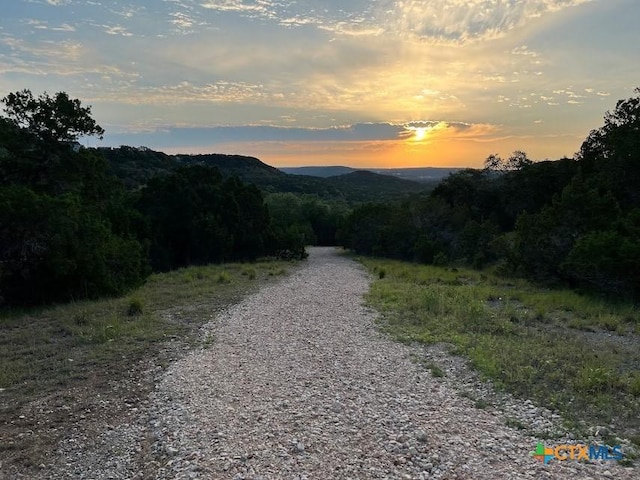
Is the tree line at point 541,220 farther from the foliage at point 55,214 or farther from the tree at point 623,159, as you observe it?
the foliage at point 55,214

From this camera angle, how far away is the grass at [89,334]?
982 cm

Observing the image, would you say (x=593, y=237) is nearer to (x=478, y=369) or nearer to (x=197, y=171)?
(x=478, y=369)

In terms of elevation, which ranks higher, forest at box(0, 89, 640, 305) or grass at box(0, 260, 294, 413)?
forest at box(0, 89, 640, 305)

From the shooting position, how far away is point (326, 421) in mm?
7336

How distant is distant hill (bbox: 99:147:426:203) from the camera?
7494 cm

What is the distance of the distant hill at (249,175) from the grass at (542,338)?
3256 cm

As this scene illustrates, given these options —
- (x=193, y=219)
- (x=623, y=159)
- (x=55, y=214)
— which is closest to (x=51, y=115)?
(x=55, y=214)

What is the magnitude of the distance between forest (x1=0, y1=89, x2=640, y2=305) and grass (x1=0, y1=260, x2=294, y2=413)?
1.96m

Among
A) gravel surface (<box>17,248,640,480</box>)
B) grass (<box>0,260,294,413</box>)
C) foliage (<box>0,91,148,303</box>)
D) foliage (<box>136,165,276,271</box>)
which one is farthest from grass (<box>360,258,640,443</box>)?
foliage (<box>136,165,276,271</box>)

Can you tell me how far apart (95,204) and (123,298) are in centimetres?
701

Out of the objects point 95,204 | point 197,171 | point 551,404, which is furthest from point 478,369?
point 197,171

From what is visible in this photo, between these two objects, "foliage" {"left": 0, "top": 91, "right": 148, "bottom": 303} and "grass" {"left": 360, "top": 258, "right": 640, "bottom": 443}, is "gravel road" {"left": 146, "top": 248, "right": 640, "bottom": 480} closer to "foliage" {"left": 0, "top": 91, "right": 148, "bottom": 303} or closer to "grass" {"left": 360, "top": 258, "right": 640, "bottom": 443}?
"grass" {"left": 360, "top": 258, "right": 640, "bottom": 443}

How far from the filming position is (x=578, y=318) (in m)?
15.6

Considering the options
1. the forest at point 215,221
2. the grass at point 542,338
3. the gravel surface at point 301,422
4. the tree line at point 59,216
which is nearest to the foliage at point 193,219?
the forest at point 215,221
